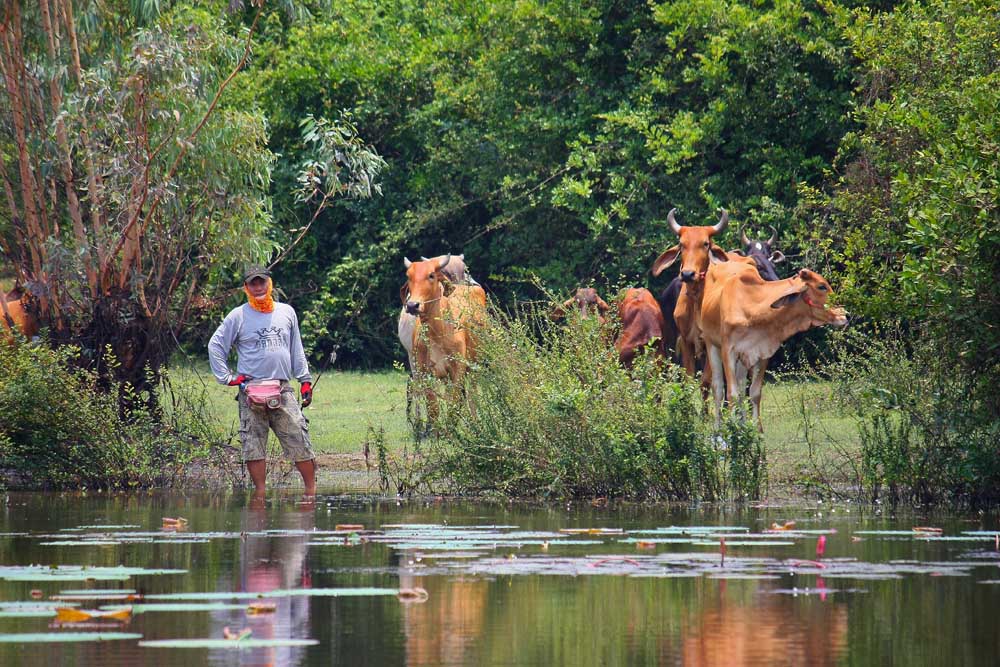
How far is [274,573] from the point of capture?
10.3 metres

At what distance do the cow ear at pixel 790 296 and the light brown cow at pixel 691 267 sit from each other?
47.7 inches

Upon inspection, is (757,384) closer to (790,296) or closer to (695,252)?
(790,296)

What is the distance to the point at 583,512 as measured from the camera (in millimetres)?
14172

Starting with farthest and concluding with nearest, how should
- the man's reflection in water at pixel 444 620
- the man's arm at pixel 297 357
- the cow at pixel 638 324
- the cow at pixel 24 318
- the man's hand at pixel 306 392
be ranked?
the cow at pixel 638 324 < the cow at pixel 24 318 < the man's hand at pixel 306 392 < the man's arm at pixel 297 357 < the man's reflection in water at pixel 444 620

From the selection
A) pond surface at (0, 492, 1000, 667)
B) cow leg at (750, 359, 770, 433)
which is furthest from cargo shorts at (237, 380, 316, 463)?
cow leg at (750, 359, 770, 433)

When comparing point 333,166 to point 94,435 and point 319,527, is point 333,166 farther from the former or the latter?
point 319,527

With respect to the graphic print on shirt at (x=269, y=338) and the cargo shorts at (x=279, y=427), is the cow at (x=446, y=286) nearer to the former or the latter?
the cargo shorts at (x=279, y=427)


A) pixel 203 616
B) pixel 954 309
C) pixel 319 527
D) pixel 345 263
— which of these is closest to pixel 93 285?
pixel 319 527

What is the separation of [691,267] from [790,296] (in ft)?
4.42

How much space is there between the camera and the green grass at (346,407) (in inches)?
801

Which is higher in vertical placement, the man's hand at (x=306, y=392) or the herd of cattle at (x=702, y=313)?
the herd of cattle at (x=702, y=313)

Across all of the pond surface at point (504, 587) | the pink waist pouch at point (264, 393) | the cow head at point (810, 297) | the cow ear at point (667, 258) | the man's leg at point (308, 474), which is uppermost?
the cow ear at point (667, 258)

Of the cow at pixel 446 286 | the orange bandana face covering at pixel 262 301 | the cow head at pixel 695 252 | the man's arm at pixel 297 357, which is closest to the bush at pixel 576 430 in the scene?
the man's arm at pixel 297 357

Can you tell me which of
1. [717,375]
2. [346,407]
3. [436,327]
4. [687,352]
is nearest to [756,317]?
[717,375]
